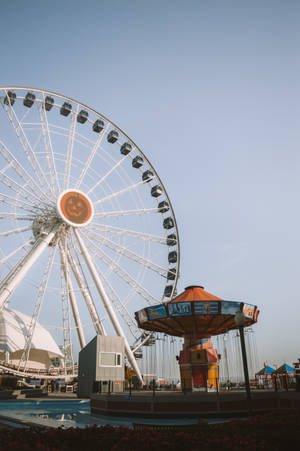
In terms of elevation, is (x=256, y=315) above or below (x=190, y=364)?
above

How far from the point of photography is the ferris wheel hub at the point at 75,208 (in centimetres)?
2711

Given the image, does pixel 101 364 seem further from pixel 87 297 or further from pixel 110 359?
pixel 87 297

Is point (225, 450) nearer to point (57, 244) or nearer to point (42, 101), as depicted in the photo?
point (57, 244)

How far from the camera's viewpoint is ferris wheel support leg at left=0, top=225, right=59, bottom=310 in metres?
24.0

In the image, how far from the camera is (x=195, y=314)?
19141 millimetres

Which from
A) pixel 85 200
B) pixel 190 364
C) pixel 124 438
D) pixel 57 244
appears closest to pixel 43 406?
pixel 190 364

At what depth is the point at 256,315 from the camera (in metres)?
21.7

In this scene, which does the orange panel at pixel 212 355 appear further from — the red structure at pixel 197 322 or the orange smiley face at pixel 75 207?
the orange smiley face at pixel 75 207

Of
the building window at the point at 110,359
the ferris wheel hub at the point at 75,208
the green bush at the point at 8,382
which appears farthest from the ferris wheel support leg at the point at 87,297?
the green bush at the point at 8,382

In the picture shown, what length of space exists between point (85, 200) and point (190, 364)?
1477 centimetres

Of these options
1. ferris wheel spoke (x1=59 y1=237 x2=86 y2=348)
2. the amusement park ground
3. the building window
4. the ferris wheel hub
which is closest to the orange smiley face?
the ferris wheel hub

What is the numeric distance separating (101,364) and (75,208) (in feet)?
37.7

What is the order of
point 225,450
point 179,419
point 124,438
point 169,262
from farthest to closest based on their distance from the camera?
point 169,262
point 179,419
point 124,438
point 225,450

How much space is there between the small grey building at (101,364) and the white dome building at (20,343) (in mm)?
10278
